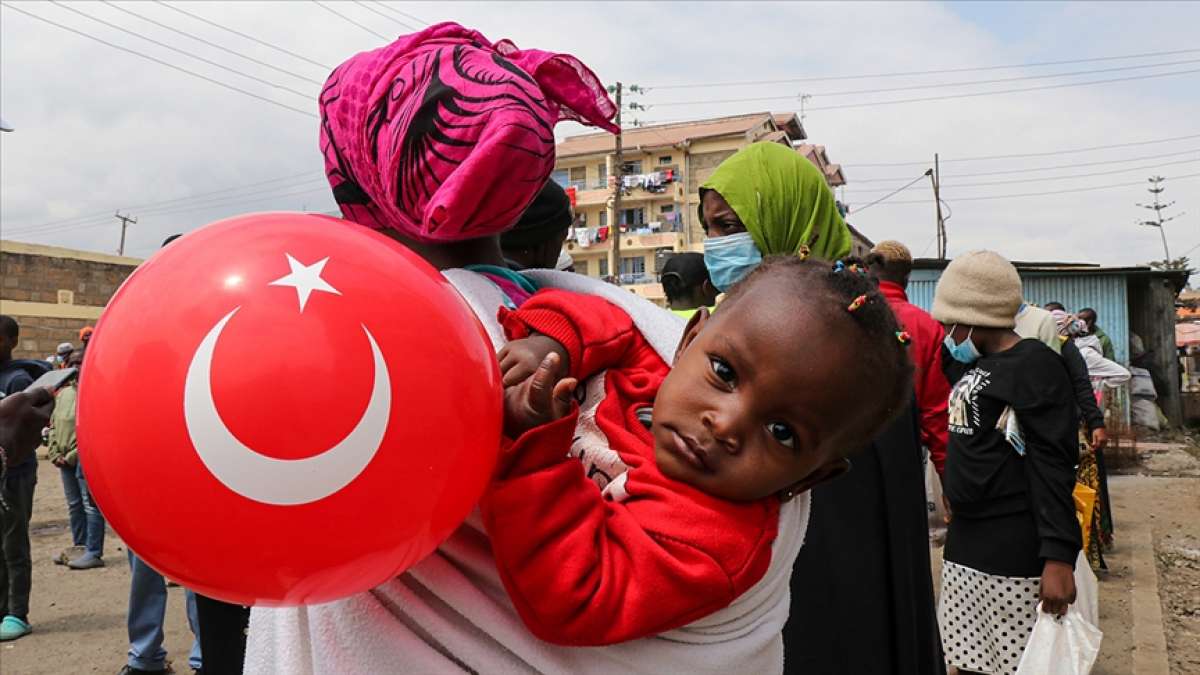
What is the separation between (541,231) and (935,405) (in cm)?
248

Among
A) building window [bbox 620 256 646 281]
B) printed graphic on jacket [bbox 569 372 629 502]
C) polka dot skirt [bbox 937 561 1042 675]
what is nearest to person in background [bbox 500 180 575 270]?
printed graphic on jacket [bbox 569 372 629 502]

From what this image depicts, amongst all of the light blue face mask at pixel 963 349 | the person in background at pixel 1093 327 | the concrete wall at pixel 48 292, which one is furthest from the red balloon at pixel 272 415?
the concrete wall at pixel 48 292

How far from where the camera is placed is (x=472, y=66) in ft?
3.43

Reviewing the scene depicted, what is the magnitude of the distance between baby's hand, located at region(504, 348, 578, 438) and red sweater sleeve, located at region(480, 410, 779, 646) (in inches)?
0.8

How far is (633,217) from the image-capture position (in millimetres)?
49875

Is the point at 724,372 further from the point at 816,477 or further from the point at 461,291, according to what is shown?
the point at 461,291

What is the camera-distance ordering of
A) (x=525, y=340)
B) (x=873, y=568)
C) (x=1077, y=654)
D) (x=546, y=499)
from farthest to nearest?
(x=1077, y=654) < (x=873, y=568) < (x=525, y=340) < (x=546, y=499)

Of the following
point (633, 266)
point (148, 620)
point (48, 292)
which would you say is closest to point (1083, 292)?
point (148, 620)

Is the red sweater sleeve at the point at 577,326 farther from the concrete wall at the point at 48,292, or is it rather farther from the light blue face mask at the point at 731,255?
the concrete wall at the point at 48,292

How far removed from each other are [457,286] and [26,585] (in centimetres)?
638

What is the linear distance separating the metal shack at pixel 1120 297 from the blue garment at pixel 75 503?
1506 cm

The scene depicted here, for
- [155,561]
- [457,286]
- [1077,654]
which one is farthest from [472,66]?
[1077,654]

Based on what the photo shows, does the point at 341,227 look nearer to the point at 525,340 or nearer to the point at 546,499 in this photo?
the point at 525,340

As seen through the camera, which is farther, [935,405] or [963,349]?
[935,405]
